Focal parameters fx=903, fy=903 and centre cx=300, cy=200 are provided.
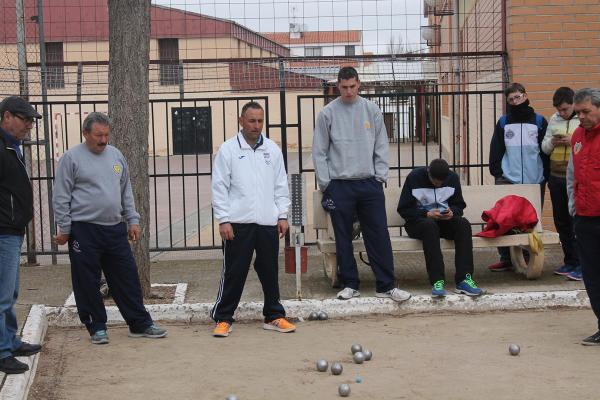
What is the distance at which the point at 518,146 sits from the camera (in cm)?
880

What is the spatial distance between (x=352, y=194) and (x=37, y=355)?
301cm

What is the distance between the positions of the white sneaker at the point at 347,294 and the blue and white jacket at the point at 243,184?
3.69 ft

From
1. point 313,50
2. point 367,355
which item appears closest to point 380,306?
point 367,355

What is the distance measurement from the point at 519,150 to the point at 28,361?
511 cm

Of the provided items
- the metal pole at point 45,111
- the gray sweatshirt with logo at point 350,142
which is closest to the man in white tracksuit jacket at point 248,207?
the gray sweatshirt with logo at point 350,142

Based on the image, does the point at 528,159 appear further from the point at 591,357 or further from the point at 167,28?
the point at 167,28

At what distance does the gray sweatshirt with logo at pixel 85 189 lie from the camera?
21.9 feet

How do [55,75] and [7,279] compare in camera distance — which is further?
[55,75]

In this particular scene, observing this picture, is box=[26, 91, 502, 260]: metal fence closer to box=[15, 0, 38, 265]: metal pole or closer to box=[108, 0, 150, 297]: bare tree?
box=[15, 0, 38, 265]: metal pole

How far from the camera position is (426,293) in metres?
8.16

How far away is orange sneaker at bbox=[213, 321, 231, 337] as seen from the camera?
7.18 m

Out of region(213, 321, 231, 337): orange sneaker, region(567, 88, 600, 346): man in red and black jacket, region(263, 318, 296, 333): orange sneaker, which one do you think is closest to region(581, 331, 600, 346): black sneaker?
region(567, 88, 600, 346): man in red and black jacket

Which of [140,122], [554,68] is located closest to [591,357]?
[140,122]

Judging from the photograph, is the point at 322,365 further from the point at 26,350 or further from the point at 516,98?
the point at 516,98
